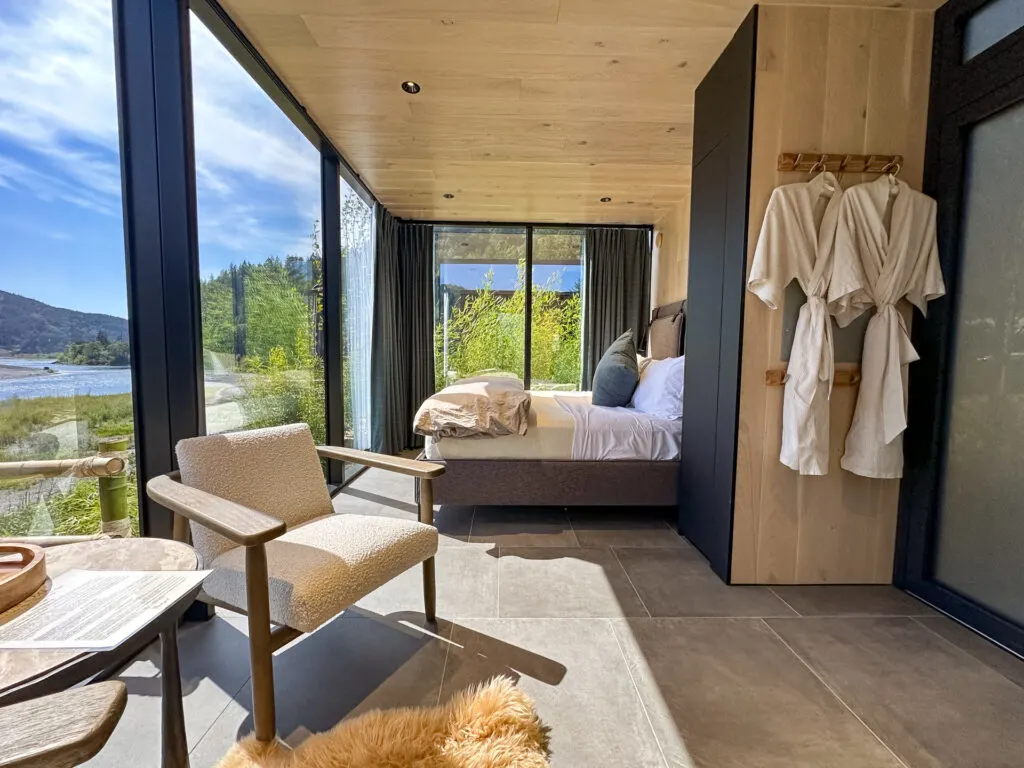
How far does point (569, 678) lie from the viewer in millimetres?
1430

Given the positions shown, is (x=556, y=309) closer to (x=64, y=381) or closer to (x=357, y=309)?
(x=357, y=309)

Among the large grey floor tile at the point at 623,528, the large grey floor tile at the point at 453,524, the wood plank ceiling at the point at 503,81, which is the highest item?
the wood plank ceiling at the point at 503,81

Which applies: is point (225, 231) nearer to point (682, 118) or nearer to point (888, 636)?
point (682, 118)

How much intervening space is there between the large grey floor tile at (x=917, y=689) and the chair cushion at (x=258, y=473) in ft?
5.96

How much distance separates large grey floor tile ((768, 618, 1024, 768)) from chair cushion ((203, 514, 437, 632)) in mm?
1386

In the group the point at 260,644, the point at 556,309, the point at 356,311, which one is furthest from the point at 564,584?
the point at 556,309

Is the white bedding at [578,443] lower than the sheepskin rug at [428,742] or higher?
higher

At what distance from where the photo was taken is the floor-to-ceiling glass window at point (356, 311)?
11.1 ft

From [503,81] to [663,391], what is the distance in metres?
1.93

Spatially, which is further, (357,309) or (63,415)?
(357,309)

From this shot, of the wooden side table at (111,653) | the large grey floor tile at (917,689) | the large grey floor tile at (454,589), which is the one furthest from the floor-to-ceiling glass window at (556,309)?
the wooden side table at (111,653)

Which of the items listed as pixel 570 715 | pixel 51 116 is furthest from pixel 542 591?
pixel 51 116

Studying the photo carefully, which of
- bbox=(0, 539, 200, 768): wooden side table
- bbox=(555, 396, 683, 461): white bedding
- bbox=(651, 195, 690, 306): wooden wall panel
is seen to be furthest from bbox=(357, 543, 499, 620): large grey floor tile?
bbox=(651, 195, 690, 306): wooden wall panel

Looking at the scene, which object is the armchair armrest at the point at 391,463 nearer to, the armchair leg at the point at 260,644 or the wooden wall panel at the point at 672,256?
the armchair leg at the point at 260,644
